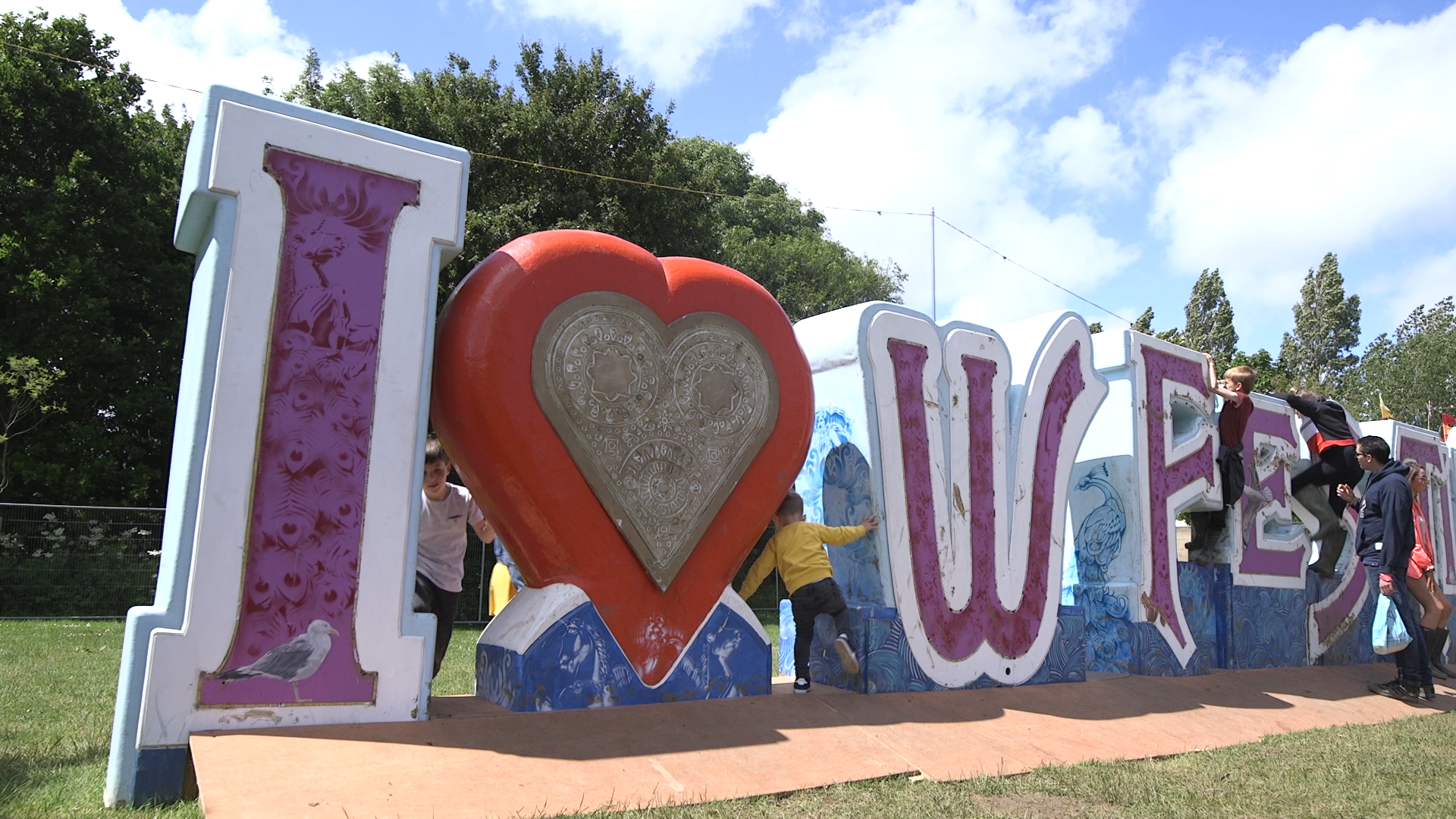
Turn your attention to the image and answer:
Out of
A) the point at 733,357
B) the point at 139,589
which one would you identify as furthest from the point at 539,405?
the point at 139,589

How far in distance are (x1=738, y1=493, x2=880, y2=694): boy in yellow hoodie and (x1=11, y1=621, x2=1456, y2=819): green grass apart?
→ 1.31 m

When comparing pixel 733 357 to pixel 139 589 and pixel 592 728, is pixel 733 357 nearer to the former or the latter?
pixel 592 728

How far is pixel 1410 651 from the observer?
27.6 ft

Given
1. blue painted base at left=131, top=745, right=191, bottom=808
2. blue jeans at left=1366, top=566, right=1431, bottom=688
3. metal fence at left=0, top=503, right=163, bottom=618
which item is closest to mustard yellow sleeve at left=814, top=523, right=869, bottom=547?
blue painted base at left=131, top=745, right=191, bottom=808

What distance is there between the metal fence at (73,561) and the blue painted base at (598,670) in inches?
316

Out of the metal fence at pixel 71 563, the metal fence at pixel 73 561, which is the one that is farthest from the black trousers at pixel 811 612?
the metal fence at pixel 71 563

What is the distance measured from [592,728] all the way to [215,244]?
263cm

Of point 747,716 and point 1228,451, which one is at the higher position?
point 1228,451

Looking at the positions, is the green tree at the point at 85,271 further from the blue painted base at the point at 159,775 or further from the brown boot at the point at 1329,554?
the brown boot at the point at 1329,554

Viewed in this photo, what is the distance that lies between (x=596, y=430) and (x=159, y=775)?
2317 millimetres

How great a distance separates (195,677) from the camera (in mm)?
3932

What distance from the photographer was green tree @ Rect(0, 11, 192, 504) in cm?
1532

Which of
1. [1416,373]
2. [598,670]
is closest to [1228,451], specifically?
[598,670]

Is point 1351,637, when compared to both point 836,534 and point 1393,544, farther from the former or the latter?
point 836,534
